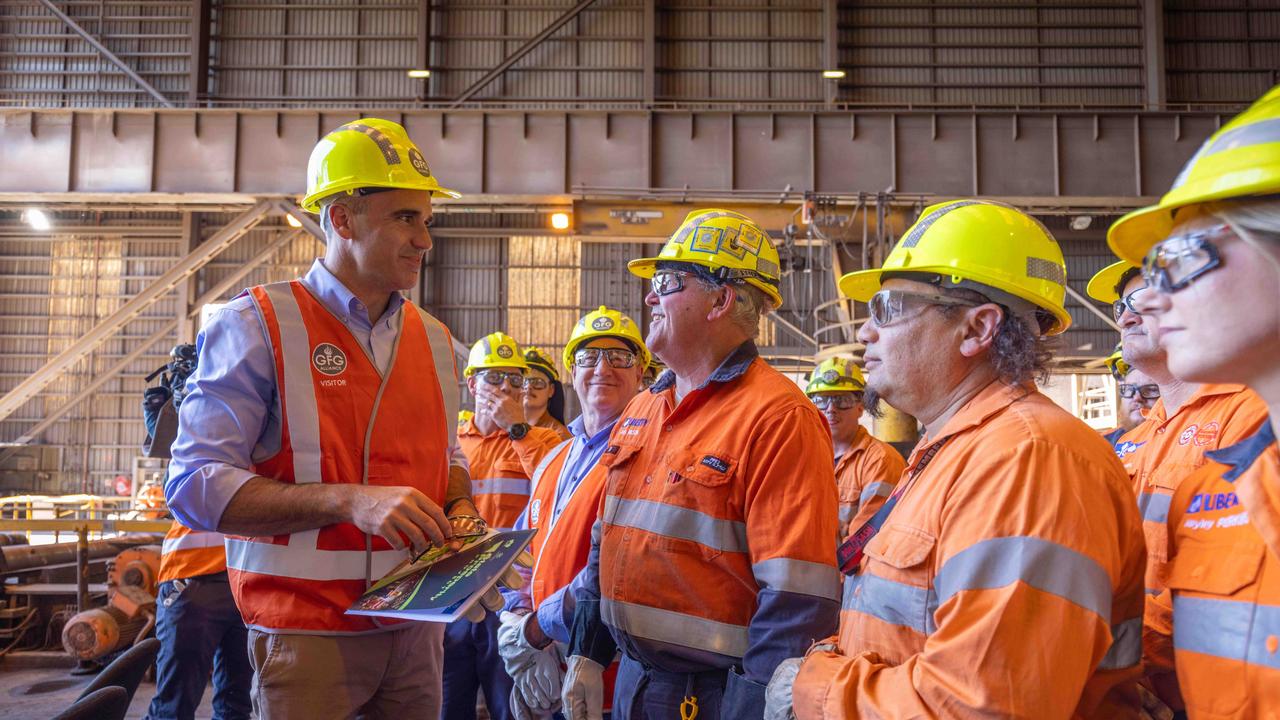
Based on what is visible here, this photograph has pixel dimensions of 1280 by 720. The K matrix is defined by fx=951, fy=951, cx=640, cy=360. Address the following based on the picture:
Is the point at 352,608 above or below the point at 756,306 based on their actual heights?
below

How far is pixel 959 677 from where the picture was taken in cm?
165

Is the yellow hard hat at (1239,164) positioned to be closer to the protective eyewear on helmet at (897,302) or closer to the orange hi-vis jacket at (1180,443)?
the protective eyewear on helmet at (897,302)

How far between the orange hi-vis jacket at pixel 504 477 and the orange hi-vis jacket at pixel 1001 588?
472 centimetres

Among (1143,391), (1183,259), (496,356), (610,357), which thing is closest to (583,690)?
(1183,259)

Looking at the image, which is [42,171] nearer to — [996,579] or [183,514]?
[183,514]

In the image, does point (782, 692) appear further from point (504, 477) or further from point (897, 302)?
point (504, 477)

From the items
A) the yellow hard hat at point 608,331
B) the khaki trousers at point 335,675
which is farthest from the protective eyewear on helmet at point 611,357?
the khaki trousers at point 335,675

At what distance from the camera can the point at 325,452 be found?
8.41 ft

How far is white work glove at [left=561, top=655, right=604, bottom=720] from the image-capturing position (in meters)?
3.14

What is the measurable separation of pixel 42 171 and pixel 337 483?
1869cm

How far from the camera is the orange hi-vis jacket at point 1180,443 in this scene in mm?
2665

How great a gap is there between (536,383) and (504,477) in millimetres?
1454

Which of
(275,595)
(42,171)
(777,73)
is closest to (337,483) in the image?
(275,595)

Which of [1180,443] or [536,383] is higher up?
[536,383]
